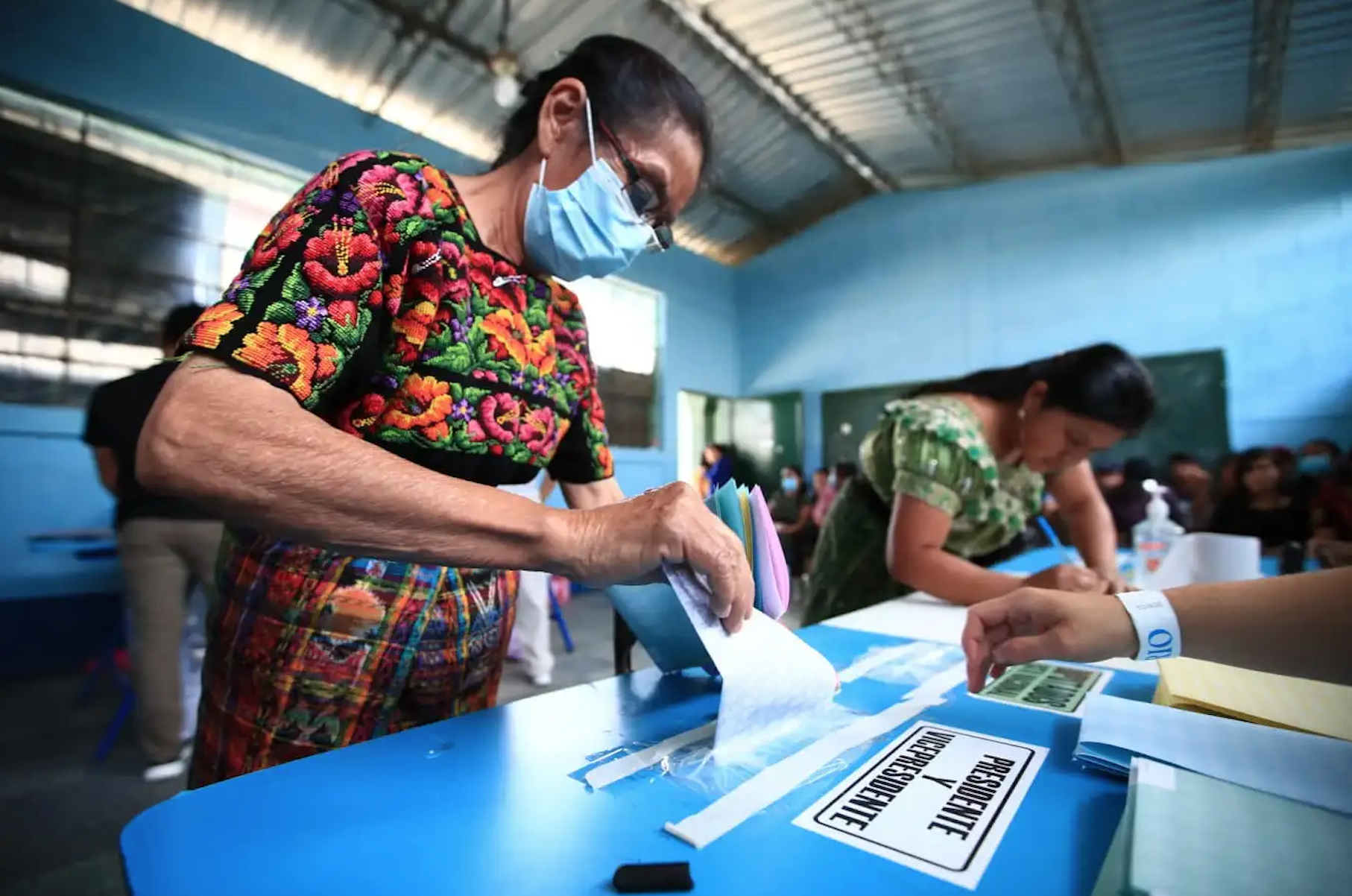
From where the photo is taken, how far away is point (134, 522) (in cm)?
202

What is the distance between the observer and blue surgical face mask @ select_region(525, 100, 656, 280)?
0.79 metres

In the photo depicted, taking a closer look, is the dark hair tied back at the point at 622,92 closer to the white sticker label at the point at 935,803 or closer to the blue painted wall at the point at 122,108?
the white sticker label at the point at 935,803

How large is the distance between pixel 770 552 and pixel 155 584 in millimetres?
2328

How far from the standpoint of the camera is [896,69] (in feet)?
12.1

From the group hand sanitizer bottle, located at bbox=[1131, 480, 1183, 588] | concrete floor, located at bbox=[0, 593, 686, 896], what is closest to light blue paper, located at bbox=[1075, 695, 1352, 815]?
hand sanitizer bottle, located at bbox=[1131, 480, 1183, 588]

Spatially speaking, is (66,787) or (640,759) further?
(66,787)

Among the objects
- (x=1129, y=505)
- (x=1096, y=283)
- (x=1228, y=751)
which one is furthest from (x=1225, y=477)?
A: (x=1228, y=751)

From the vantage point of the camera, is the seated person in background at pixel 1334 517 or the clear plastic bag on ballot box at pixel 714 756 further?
the seated person in background at pixel 1334 517

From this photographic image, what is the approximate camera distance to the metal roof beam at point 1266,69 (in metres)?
2.44

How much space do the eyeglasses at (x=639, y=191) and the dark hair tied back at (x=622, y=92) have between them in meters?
0.02

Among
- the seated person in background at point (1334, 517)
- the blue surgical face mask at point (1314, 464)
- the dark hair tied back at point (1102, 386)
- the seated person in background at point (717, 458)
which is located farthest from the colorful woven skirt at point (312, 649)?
the seated person in background at point (717, 458)

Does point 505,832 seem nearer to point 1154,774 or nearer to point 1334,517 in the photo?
point 1154,774

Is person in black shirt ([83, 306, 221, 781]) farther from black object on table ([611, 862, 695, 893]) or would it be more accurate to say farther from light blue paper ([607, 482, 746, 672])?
black object on table ([611, 862, 695, 893])

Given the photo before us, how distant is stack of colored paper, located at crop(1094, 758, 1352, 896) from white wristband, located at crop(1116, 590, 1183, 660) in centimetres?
22
